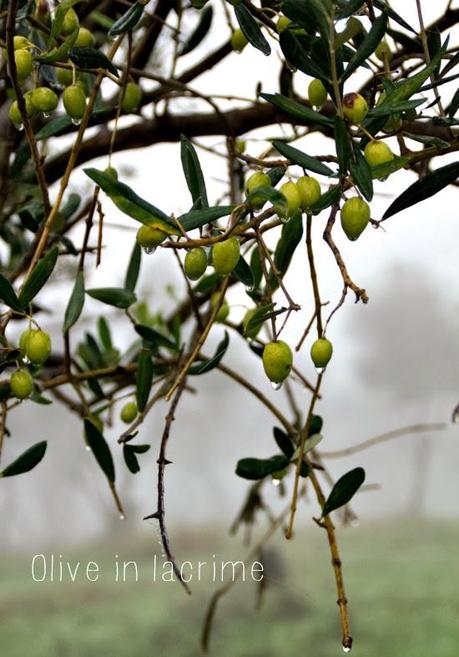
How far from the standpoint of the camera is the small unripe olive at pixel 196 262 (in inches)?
11.2

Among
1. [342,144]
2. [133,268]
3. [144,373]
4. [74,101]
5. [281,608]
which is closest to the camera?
[342,144]

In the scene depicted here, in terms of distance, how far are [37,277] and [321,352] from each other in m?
0.13

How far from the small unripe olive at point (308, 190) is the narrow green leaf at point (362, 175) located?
2 cm

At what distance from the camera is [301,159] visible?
0.30 m

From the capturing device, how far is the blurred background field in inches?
122

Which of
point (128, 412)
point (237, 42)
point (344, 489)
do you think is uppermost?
point (237, 42)

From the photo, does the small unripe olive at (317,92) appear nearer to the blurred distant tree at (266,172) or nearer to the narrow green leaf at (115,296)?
the blurred distant tree at (266,172)

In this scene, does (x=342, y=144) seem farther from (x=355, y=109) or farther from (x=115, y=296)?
(x=115, y=296)

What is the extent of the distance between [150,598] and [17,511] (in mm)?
1079

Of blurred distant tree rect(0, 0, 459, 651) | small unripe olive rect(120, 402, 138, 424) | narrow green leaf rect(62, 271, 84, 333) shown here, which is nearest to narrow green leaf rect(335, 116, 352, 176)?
blurred distant tree rect(0, 0, 459, 651)

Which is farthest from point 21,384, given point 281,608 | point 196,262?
point 281,608

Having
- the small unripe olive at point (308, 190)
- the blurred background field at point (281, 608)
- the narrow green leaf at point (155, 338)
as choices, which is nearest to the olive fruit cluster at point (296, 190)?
the small unripe olive at point (308, 190)

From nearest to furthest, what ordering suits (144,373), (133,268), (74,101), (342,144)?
(342,144) < (74,101) < (144,373) < (133,268)

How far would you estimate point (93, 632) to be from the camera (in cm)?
334
